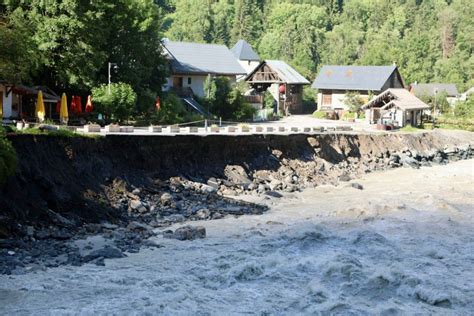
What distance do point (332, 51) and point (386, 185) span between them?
81480 mm

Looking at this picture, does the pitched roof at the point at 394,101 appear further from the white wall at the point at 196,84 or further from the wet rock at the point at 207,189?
the wet rock at the point at 207,189

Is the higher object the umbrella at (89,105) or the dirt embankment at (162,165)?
the umbrella at (89,105)

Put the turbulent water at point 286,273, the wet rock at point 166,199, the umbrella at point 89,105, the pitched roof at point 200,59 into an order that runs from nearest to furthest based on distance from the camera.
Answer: the turbulent water at point 286,273, the wet rock at point 166,199, the umbrella at point 89,105, the pitched roof at point 200,59

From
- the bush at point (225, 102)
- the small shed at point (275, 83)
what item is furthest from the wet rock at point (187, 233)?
the small shed at point (275, 83)

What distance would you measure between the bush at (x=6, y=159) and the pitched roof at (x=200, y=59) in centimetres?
3930

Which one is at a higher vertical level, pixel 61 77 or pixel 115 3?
pixel 115 3

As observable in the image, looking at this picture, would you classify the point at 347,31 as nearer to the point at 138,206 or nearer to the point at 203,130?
the point at 203,130

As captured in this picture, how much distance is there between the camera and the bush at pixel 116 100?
44.5 m

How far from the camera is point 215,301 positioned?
1842 cm

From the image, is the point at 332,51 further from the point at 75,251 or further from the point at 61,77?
the point at 75,251

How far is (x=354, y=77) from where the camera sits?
76938 millimetres

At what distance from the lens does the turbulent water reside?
59.5 feet

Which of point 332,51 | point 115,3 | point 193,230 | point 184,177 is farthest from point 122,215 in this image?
point 332,51

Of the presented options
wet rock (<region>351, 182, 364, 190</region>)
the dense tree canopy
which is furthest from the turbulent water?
the dense tree canopy
